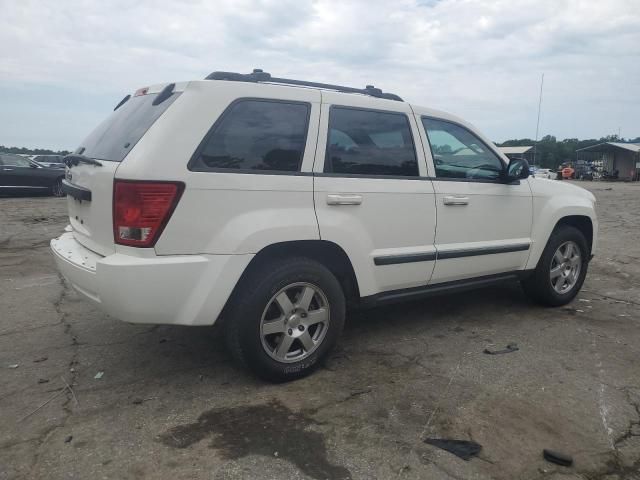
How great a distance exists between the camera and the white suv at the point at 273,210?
2.83 meters

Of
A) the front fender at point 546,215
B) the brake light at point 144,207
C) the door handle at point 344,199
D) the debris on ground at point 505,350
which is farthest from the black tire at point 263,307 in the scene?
the front fender at point 546,215

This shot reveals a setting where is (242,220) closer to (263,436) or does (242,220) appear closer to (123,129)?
(123,129)

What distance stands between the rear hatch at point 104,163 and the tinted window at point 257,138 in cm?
37

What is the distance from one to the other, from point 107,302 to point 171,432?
787 millimetres

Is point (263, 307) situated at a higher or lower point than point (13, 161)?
lower

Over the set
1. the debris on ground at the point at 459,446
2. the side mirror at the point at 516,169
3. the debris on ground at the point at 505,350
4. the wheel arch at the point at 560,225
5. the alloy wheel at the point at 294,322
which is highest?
the side mirror at the point at 516,169

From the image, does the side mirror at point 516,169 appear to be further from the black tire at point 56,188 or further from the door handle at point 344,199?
the black tire at point 56,188

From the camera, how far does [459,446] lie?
2594 millimetres

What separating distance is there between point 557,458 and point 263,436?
1447mm

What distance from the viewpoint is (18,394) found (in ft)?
10.2

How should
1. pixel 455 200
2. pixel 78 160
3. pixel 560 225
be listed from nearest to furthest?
1. pixel 78 160
2. pixel 455 200
3. pixel 560 225

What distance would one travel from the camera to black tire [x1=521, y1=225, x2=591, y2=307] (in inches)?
188

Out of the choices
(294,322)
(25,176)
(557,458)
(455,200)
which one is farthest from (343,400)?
(25,176)

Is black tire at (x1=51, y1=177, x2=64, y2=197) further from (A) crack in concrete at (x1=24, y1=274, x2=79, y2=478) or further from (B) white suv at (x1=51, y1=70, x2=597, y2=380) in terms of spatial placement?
(B) white suv at (x1=51, y1=70, x2=597, y2=380)
